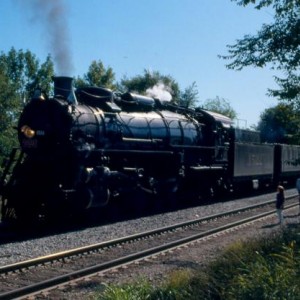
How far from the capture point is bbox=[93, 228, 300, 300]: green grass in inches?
268

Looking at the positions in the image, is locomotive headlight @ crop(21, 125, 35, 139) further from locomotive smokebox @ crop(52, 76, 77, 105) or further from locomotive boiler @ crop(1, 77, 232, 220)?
locomotive smokebox @ crop(52, 76, 77, 105)

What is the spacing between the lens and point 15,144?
30.9 metres

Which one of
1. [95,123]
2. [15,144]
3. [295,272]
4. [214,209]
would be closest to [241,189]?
[214,209]

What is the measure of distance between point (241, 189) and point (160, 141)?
11556mm

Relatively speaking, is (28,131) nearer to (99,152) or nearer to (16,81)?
(99,152)

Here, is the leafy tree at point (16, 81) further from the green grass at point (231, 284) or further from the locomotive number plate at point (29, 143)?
the green grass at point (231, 284)

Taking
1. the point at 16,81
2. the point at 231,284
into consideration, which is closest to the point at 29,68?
the point at 16,81

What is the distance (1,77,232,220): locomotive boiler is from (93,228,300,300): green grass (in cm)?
781

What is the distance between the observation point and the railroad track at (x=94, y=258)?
9914 mm

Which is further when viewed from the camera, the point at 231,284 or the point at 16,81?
the point at 16,81

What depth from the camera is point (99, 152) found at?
1758 centimetres

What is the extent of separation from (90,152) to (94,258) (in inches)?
199

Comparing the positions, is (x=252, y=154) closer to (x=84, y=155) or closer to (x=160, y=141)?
(x=160, y=141)

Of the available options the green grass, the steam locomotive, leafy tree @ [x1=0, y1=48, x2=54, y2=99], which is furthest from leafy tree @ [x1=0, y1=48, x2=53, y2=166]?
the green grass
